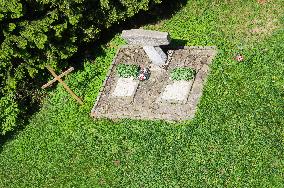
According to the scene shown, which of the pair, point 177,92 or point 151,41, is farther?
point 151,41

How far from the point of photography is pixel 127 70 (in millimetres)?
15078

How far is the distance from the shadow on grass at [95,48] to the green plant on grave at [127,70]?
849 millimetres

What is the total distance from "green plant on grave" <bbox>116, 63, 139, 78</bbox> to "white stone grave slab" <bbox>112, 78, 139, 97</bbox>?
145 mm

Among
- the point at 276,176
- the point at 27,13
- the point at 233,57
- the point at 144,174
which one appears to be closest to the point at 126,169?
the point at 144,174

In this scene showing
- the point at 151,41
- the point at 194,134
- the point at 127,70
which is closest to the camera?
the point at 194,134

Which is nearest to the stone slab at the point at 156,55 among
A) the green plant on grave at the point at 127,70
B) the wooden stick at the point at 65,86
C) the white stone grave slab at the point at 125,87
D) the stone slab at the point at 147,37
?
the stone slab at the point at 147,37

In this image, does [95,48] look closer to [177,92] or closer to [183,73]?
[183,73]

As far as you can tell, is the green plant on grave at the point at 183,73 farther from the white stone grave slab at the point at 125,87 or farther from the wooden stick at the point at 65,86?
the wooden stick at the point at 65,86

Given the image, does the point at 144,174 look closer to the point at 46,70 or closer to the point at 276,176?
the point at 276,176

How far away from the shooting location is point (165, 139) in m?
12.9

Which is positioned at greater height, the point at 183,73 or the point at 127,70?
the point at 183,73

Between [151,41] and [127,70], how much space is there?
53.0 inches

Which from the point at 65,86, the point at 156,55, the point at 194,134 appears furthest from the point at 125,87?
the point at 194,134

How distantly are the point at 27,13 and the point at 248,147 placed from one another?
24.6 ft
